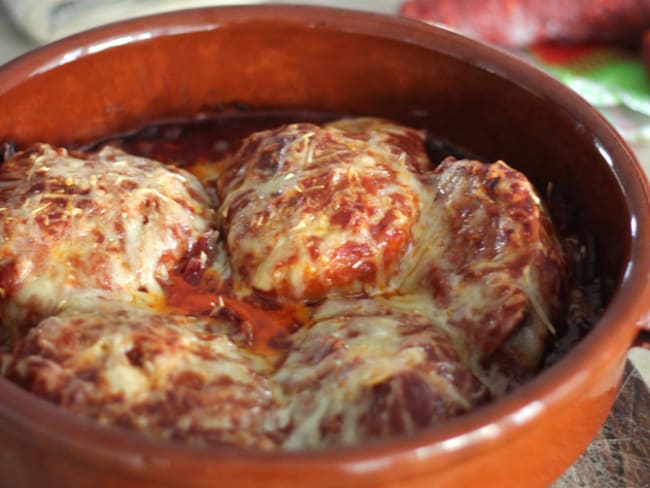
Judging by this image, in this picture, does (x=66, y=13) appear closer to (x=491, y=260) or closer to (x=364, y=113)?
(x=364, y=113)

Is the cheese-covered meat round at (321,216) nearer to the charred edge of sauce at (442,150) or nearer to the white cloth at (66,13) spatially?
the charred edge of sauce at (442,150)

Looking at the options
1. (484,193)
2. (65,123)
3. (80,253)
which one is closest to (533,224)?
(484,193)

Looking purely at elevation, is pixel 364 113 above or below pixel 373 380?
above

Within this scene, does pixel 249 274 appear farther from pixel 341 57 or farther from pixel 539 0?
pixel 539 0

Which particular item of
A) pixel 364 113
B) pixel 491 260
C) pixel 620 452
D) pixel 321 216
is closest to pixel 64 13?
pixel 364 113

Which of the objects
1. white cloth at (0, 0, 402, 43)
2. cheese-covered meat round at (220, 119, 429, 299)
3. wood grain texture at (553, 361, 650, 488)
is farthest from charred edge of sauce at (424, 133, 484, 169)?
white cloth at (0, 0, 402, 43)

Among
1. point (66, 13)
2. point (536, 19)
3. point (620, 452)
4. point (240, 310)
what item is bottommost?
point (620, 452)

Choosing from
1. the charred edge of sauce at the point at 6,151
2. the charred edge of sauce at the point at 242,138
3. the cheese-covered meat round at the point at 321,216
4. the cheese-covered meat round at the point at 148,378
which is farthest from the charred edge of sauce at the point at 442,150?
the charred edge of sauce at the point at 6,151
